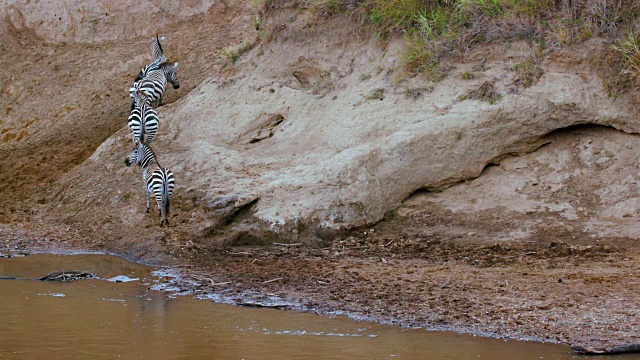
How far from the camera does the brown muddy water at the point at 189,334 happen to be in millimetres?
6543

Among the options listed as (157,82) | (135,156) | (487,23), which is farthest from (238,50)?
(487,23)

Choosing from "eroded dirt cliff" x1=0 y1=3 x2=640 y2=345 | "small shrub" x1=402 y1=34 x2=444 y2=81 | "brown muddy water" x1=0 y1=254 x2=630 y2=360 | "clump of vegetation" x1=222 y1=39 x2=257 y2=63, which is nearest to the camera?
"brown muddy water" x1=0 y1=254 x2=630 y2=360

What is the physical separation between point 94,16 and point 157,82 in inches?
164

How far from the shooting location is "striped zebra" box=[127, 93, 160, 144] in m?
12.1

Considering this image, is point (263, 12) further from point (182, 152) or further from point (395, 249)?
point (395, 249)

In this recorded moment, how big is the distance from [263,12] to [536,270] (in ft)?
20.7

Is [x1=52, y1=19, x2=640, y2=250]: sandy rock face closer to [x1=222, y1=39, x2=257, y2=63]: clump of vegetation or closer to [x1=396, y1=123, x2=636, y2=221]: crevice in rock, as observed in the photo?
[x1=396, y1=123, x2=636, y2=221]: crevice in rock

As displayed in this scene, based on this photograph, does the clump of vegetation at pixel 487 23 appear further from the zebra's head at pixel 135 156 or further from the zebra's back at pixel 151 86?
the zebra's head at pixel 135 156

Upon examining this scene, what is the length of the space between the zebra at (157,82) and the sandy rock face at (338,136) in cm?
112

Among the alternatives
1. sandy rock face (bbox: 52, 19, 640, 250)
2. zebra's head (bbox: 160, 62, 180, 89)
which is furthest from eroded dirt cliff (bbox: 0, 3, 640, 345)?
zebra's head (bbox: 160, 62, 180, 89)

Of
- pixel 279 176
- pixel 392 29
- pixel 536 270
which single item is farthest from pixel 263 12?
pixel 536 270

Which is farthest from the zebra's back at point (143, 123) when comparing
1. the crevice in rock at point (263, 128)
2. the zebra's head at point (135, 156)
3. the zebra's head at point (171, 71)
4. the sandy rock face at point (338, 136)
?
the zebra's head at point (171, 71)

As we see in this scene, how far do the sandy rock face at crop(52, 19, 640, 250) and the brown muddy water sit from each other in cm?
229

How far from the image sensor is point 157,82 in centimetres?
1370
